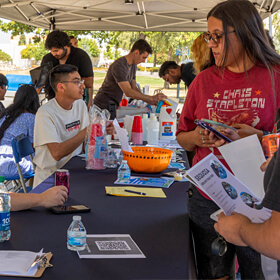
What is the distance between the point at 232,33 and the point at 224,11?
9cm

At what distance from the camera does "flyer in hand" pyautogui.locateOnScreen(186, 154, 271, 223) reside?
1.12 meters

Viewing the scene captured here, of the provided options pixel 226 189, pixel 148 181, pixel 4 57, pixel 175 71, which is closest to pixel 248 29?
pixel 226 189

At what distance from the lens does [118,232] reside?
58.0 inches

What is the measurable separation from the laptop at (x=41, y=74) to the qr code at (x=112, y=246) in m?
4.02

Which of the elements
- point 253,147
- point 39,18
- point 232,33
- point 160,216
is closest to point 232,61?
point 232,33

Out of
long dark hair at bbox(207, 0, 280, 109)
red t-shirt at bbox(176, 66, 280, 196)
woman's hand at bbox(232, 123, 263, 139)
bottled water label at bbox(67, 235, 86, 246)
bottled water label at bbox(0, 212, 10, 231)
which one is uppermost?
long dark hair at bbox(207, 0, 280, 109)

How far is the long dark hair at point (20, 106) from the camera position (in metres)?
3.60

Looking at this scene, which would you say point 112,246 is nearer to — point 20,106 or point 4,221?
point 4,221

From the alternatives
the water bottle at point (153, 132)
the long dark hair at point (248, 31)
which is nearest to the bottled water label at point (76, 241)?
the long dark hair at point (248, 31)

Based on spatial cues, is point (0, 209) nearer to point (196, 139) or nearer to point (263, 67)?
point (196, 139)

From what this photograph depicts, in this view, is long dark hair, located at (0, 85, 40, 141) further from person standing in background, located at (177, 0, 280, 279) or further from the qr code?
the qr code

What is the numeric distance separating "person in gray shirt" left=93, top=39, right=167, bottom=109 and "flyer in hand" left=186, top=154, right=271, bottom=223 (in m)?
3.38

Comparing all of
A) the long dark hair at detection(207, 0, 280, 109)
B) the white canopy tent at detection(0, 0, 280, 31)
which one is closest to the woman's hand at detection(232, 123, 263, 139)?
the long dark hair at detection(207, 0, 280, 109)

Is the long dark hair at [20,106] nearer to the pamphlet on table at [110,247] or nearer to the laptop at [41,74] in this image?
the laptop at [41,74]
